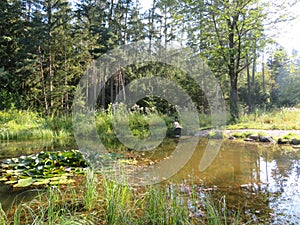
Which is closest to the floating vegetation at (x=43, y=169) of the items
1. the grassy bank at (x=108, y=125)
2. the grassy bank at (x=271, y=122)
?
the grassy bank at (x=108, y=125)

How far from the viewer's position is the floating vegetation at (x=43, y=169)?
2.82 metres

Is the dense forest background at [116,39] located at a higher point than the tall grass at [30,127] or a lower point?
higher

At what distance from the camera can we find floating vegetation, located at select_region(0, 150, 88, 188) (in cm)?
282

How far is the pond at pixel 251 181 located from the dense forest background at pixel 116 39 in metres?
5.09

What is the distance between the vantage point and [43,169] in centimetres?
314

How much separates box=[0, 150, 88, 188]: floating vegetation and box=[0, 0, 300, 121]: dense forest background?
6.72m

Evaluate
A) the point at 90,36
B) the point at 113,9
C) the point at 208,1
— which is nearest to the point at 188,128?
the point at 208,1

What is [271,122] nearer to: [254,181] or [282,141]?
[282,141]

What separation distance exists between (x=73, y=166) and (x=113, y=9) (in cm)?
→ 1236

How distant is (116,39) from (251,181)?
11781 mm

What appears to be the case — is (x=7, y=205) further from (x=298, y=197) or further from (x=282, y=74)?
(x=282, y=74)

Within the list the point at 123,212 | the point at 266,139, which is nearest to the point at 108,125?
the point at 266,139

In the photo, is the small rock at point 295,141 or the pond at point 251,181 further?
the small rock at point 295,141

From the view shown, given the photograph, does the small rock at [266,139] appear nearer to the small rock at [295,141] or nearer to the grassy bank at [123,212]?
the small rock at [295,141]
